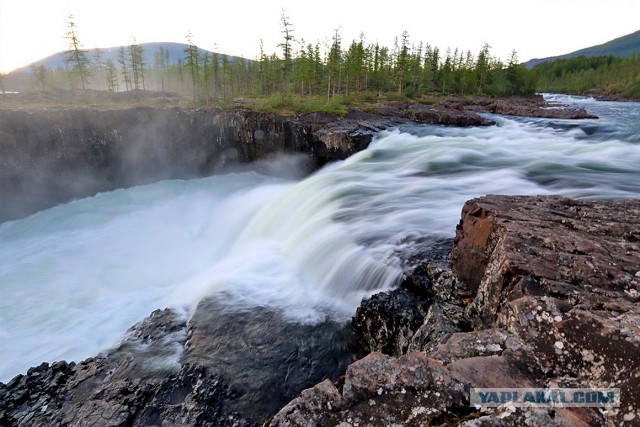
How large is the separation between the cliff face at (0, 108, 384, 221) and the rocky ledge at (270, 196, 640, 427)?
705 inches

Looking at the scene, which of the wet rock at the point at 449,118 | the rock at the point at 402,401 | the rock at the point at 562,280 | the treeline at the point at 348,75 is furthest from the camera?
the treeline at the point at 348,75

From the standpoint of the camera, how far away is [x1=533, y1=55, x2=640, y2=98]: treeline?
249 ft

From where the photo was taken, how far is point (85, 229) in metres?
21.7

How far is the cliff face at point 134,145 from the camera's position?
24.1 meters

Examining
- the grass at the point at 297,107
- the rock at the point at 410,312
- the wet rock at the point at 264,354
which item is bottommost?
the wet rock at the point at 264,354

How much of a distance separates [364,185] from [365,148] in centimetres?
901

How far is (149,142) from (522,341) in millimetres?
31538

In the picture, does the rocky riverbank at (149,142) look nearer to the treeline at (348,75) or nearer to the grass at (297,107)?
the grass at (297,107)

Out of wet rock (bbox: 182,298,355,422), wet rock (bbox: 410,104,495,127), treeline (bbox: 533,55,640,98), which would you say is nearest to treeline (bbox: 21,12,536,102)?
treeline (bbox: 533,55,640,98)

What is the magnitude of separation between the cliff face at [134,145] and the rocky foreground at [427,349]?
16869mm

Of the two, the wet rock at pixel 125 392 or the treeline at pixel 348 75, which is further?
the treeline at pixel 348 75

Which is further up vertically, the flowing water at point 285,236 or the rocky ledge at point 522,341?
the rocky ledge at point 522,341

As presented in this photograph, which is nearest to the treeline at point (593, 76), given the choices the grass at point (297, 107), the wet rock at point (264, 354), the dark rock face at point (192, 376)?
the grass at point (297, 107)

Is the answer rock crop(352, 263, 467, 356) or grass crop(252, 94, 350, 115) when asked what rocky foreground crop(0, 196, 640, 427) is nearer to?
rock crop(352, 263, 467, 356)
